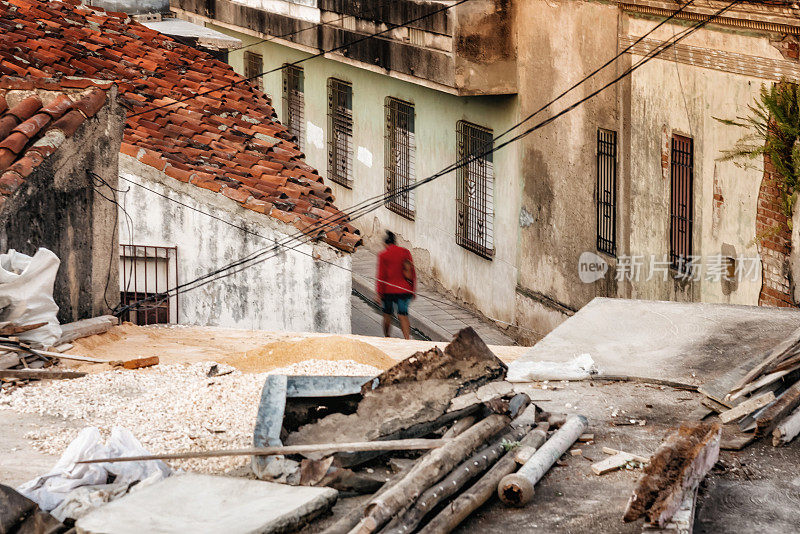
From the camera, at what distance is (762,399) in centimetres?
645

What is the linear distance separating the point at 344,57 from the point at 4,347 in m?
13.8

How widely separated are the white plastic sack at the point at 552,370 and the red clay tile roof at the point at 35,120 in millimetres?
4010

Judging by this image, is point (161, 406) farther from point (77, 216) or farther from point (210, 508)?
point (77, 216)

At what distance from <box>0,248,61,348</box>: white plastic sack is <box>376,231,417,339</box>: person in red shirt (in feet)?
18.1

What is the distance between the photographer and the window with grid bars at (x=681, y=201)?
45.2ft

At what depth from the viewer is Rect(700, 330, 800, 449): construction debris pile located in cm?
618

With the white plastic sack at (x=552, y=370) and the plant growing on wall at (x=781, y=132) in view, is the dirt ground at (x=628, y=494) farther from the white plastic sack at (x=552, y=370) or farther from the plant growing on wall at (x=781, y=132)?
the plant growing on wall at (x=781, y=132)

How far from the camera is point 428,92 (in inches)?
798

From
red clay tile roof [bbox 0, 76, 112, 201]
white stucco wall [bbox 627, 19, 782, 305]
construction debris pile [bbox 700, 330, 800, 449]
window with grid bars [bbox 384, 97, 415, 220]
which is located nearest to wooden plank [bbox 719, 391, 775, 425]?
construction debris pile [bbox 700, 330, 800, 449]

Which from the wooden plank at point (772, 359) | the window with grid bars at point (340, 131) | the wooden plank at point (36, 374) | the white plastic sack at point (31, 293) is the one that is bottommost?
the wooden plank at point (36, 374)

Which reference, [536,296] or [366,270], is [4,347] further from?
[366,270]

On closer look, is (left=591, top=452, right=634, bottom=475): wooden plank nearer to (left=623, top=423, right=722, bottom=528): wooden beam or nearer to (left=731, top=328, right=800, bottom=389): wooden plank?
(left=623, top=423, right=722, bottom=528): wooden beam

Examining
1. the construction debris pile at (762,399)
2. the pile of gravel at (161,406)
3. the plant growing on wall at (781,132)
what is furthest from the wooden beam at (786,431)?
the plant growing on wall at (781,132)

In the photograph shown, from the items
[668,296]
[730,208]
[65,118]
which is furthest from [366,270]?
[65,118]
